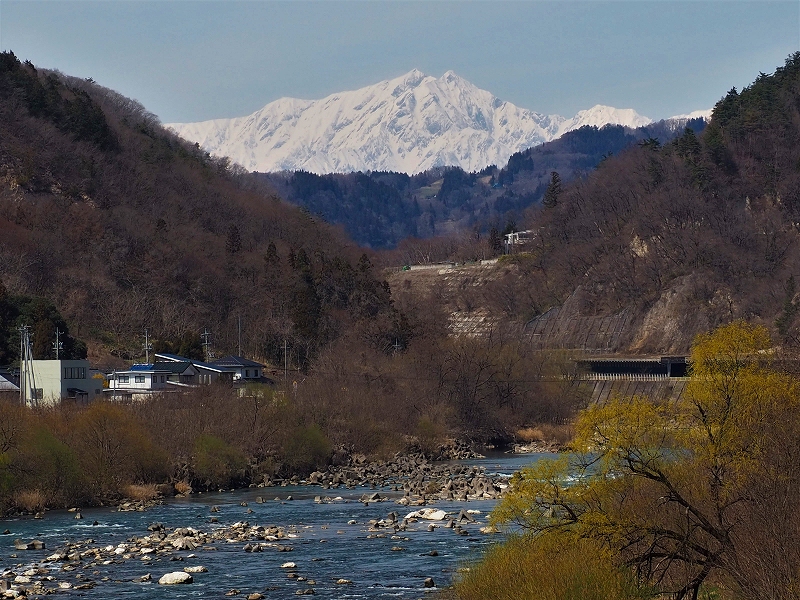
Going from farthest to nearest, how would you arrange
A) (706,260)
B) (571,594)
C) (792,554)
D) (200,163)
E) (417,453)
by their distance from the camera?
(200,163) < (706,260) < (417,453) < (571,594) < (792,554)

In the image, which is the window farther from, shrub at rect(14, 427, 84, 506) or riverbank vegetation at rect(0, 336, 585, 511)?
shrub at rect(14, 427, 84, 506)

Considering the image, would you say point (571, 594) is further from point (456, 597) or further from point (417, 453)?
point (417, 453)

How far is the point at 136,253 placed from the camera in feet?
362

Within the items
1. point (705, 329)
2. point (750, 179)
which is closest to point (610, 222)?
point (750, 179)

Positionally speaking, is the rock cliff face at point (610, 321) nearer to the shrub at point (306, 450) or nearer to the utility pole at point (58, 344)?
the utility pole at point (58, 344)

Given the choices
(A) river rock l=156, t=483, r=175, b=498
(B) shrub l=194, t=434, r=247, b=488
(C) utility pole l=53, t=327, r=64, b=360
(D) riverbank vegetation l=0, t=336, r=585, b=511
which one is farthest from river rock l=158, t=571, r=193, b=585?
(C) utility pole l=53, t=327, r=64, b=360

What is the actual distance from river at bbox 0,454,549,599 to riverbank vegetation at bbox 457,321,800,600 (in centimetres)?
605

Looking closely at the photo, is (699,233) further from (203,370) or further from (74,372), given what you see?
(74,372)

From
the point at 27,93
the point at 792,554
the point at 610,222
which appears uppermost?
the point at 27,93

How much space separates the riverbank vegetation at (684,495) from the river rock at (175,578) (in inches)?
331

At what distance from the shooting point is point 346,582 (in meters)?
29.7

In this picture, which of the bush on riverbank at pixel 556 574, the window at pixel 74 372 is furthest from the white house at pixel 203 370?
the bush on riverbank at pixel 556 574

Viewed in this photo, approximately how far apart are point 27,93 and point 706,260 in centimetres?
7049

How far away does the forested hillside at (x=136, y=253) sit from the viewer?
318 feet
